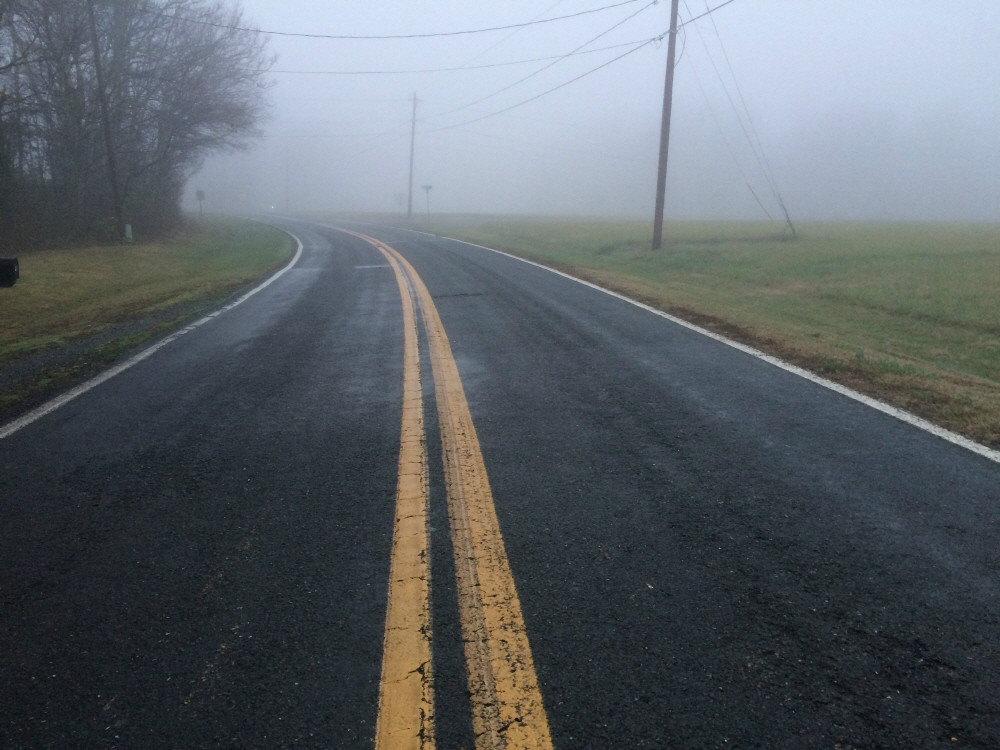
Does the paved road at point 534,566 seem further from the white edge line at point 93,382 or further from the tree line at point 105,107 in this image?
the tree line at point 105,107

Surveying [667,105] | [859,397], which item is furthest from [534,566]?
[667,105]

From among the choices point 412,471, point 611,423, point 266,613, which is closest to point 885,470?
point 611,423

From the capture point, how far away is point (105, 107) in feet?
78.5

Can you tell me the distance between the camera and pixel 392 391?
6.20 metres

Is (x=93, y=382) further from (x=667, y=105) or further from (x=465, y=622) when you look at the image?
(x=667, y=105)

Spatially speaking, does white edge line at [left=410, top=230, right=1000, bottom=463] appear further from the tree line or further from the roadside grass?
the tree line

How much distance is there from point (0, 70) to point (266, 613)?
75.5 feet

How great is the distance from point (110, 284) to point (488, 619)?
17.0 meters

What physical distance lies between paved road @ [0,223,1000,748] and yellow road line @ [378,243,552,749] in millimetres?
28

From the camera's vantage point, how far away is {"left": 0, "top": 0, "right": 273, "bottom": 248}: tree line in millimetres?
22781

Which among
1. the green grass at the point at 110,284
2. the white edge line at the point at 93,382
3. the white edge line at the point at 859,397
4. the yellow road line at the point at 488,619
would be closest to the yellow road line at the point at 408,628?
the yellow road line at the point at 488,619

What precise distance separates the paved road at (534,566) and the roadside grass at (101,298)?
7.27 feet

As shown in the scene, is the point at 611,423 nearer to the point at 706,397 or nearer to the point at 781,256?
the point at 706,397

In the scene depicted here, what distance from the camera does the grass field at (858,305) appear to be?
21.9 ft
